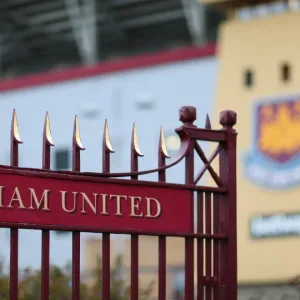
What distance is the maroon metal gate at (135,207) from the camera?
7.60 metres

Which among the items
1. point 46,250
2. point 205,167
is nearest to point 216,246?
point 205,167

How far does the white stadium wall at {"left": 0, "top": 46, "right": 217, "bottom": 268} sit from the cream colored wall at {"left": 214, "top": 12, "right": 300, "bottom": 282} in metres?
1.99

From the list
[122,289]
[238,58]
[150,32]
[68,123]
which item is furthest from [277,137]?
[150,32]

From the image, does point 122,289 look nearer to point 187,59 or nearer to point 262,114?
point 262,114

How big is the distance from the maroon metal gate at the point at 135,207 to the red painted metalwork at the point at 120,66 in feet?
75.2

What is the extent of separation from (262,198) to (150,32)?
18.4 m

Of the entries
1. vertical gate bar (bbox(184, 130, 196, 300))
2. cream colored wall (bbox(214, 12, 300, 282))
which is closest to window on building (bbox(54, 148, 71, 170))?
cream colored wall (bbox(214, 12, 300, 282))

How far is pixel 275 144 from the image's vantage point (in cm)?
2794

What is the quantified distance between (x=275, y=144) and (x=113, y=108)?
7185 mm

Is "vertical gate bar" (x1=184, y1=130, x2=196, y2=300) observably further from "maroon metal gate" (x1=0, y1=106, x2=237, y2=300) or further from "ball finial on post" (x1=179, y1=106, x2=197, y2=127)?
"ball finial on post" (x1=179, y1=106, x2=197, y2=127)

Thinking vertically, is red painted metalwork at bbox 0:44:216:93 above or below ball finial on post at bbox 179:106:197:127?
above

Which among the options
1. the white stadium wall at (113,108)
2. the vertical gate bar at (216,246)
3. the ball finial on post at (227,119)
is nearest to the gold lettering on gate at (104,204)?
the vertical gate bar at (216,246)

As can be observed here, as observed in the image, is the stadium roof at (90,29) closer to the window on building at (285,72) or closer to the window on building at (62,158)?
the window on building at (62,158)

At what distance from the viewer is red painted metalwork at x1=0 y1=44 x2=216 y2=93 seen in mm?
31922
